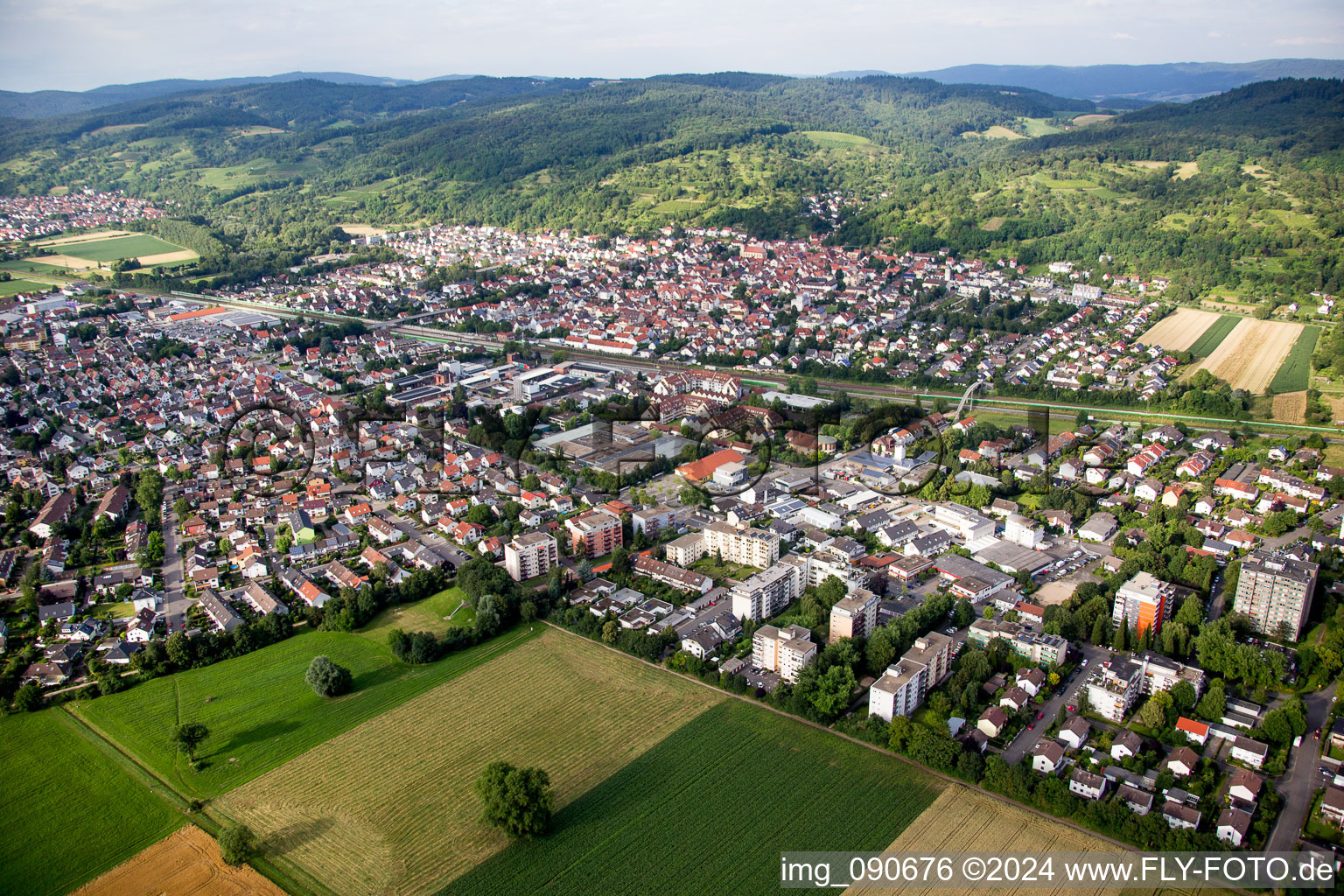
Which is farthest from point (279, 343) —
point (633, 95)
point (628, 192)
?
point (633, 95)

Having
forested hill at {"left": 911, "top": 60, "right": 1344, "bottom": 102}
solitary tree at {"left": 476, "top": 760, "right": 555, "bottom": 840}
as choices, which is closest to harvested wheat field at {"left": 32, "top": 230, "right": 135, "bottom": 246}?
solitary tree at {"left": 476, "top": 760, "right": 555, "bottom": 840}

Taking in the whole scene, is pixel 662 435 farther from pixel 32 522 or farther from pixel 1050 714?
pixel 32 522

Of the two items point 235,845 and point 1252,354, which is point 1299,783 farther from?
point 1252,354

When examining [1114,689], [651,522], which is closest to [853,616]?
[1114,689]

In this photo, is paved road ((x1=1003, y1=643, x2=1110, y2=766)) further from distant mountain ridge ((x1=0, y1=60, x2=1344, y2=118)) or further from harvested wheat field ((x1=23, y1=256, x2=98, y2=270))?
distant mountain ridge ((x1=0, y1=60, x2=1344, y2=118))

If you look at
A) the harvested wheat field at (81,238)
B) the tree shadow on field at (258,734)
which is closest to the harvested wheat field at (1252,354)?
the tree shadow on field at (258,734)
